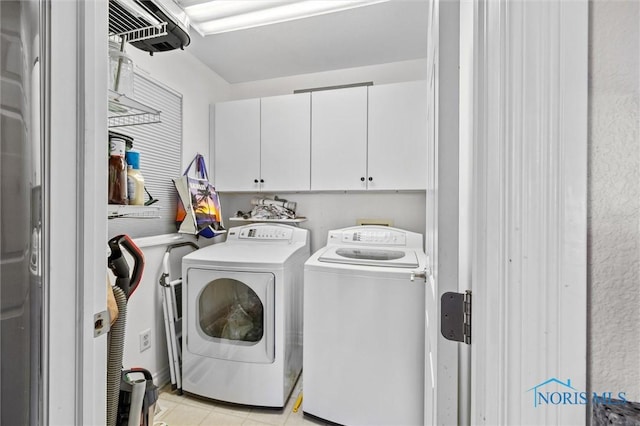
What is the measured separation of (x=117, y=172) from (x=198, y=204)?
3.93 feet

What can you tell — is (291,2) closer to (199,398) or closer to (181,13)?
(181,13)

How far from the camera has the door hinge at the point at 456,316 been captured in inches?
21.7

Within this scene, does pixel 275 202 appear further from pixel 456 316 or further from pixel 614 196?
pixel 614 196

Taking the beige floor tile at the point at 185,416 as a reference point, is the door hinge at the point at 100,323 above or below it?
above

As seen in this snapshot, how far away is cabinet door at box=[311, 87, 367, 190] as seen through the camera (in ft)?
7.20

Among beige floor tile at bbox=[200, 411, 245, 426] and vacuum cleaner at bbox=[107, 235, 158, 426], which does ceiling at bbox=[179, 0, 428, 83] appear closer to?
vacuum cleaner at bbox=[107, 235, 158, 426]

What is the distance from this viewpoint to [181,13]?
3.93ft

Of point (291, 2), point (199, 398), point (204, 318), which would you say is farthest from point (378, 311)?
point (291, 2)

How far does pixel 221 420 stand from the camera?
172cm

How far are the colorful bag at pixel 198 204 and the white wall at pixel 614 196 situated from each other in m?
2.10

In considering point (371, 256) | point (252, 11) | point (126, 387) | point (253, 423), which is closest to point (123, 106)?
point (126, 387)

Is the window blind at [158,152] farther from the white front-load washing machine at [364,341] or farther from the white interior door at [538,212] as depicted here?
the white interior door at [538,212]

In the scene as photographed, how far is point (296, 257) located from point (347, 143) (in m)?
0.95

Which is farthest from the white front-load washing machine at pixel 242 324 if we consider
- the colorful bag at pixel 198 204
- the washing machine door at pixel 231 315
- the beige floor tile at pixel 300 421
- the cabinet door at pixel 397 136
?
the cabinet door at pixel 397 136
